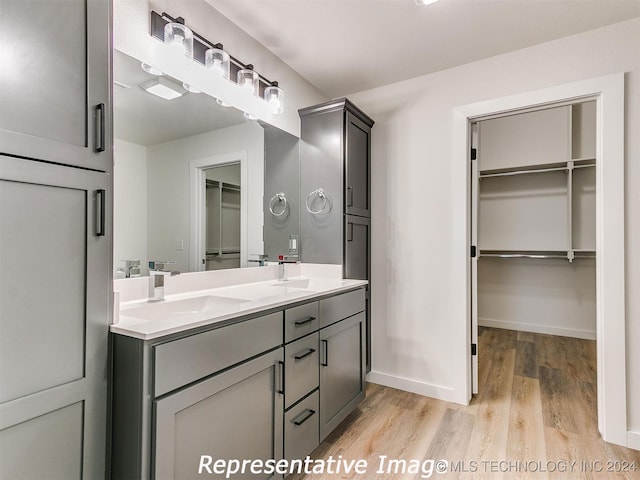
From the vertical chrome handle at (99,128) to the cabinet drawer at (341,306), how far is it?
1215 millimetres

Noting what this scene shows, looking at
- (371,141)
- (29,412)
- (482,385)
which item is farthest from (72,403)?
(482,385)

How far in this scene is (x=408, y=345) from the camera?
2652 mm

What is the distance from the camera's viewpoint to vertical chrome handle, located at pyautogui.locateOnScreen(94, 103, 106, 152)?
1.05m

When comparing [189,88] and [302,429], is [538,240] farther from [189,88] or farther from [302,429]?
[189,88]

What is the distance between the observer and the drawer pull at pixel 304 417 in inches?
62.2

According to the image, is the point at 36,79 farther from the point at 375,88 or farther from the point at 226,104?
the point at 375,88

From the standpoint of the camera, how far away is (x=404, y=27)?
201cm

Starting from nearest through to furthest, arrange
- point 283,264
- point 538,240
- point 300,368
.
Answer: point 300,368
point 283,264
point 538,240

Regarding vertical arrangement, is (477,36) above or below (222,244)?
above

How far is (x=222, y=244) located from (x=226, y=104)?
85 cm

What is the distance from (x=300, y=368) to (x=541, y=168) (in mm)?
3770

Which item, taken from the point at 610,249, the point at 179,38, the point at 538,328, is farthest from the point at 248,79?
the point at 538,328

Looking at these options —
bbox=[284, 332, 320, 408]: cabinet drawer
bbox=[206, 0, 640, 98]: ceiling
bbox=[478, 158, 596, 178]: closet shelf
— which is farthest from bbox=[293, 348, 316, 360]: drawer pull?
bbox=[478, 158, 596, 178]: closet shelf

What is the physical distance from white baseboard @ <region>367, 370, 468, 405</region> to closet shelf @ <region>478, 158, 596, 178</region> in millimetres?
2785
